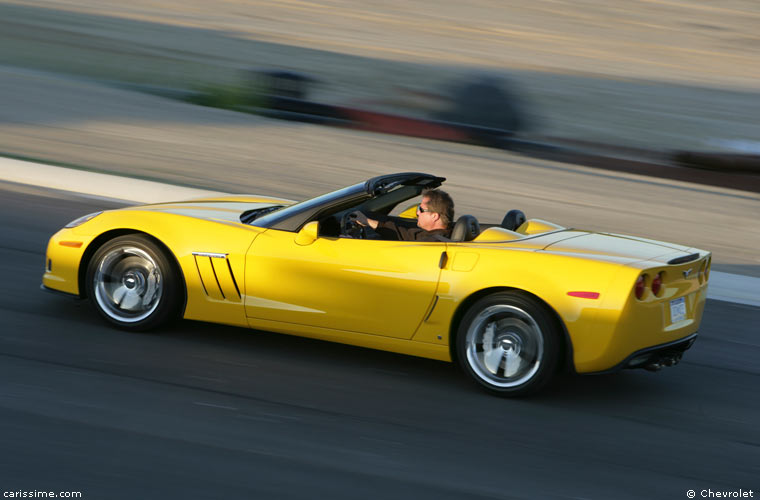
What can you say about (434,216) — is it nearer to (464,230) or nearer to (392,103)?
(464,230)

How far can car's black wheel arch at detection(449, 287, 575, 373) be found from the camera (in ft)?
18.2

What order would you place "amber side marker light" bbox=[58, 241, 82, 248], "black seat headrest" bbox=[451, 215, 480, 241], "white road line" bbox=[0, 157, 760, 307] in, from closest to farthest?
"black seat headrest" bbox=[451, 215, 480, 241] → "amber side marker light" bbox=[58, 241, 82, 248] → "white road line" bbox=[0, 157, 760, 307]

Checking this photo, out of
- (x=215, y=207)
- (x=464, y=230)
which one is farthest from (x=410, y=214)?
(x=215, y=207)

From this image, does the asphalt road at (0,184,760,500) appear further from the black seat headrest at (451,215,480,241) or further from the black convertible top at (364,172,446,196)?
the black convertible top at (364,172,446,196)

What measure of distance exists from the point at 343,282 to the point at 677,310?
6.37ft

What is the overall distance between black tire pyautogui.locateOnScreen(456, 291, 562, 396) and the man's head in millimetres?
772

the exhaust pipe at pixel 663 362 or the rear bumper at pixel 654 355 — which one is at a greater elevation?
the rear bumper at pixel 654 355

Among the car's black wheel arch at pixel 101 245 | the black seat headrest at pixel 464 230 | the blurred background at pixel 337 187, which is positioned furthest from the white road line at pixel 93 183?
the black seat headrest at pixel 464 230

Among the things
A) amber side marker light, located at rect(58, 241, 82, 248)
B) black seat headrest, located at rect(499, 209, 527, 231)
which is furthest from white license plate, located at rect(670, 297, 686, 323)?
amber side marker light, located at rect(58, 241, 82, 248)

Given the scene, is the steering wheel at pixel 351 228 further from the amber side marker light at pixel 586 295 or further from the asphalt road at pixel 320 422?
the amber side marker light at pixel 586 295

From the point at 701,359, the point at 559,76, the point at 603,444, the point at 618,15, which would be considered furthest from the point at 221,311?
the point at 618,15

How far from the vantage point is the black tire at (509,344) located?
5566mm

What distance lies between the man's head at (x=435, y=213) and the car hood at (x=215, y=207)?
1.21 metres

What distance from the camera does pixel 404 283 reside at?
582 centimetres
